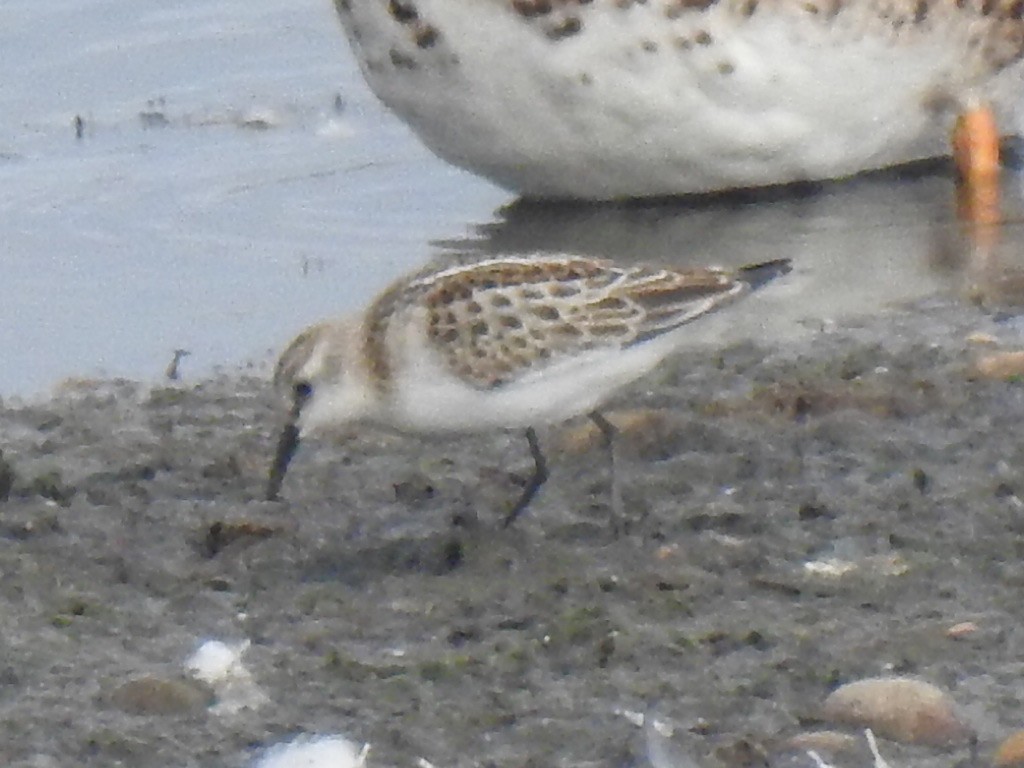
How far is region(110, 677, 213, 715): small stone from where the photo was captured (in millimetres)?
4527

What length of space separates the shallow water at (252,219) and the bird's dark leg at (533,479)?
0.63 m

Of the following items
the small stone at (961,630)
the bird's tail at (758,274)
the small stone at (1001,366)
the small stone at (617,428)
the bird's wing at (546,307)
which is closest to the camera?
the small stone at (961,630)

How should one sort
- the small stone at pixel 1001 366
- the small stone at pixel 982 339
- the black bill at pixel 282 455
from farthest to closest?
the small stone at pixel 982 339 < the small stone at pixel 1001 366 < the black bill at pixel 282 455

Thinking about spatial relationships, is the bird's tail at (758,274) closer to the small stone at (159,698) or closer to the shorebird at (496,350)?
the shorebird at (496,350)

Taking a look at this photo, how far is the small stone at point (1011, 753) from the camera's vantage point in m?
4.15

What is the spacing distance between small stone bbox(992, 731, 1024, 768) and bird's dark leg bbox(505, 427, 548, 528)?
1.70 metres

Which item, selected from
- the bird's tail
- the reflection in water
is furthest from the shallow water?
the bird's tail

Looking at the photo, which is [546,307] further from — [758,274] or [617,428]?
[758,274]

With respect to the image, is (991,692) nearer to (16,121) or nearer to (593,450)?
(593,450)

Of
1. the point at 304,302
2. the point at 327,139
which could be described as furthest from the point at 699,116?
the point at 327,139

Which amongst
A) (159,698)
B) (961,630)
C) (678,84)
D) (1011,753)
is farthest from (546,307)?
(678,84)

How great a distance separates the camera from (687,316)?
5883 millimetres

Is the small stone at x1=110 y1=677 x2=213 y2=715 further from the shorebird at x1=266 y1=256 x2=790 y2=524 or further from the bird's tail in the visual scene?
the bird's tail

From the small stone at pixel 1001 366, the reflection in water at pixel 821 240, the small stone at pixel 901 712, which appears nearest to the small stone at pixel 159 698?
the small stone at pixel 901 712
